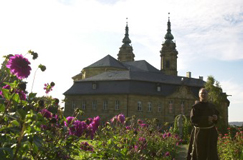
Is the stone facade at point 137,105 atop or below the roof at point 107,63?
below

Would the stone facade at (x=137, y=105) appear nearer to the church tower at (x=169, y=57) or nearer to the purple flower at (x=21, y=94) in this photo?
the church tower at (x=169, y=57)

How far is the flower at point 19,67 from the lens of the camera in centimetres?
355

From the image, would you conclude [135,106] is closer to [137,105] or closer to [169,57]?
[137,105]

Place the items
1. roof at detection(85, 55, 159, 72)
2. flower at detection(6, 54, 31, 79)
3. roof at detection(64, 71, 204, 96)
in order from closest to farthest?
flower at detection(6, 54, 31, 79) < roof at detection(64, 71, 204, 96) < roof at detection(85, 55, 159, 72)

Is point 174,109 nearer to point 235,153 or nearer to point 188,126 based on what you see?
point 188,126

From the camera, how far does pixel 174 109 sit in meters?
43.0

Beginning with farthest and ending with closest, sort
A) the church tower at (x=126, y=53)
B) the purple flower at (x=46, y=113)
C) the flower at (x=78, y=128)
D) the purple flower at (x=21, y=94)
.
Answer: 1. the church tower at (x=126, y=53)
2. the flower at (x=78, y=128)
3. the purple flower at (x=46, y=113)
4. the purple flower at (x=21, y=94)

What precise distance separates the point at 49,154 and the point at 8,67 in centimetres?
138

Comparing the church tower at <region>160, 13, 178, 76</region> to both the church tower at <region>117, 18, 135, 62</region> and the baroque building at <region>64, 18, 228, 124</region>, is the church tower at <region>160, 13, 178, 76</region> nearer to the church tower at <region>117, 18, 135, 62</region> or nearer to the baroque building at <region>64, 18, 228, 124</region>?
the church tower at <region>117, 18, 135, 62</region>

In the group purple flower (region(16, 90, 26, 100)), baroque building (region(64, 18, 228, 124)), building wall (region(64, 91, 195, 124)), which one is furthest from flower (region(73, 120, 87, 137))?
building wall (region(64, 91, 195, 124))

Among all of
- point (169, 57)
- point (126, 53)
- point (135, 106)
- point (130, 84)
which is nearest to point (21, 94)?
point (130, 84)

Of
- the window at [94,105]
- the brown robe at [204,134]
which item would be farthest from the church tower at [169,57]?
the brown robe at [204,134]

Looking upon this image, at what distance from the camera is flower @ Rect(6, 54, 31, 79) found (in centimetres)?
355

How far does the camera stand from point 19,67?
3557mm
